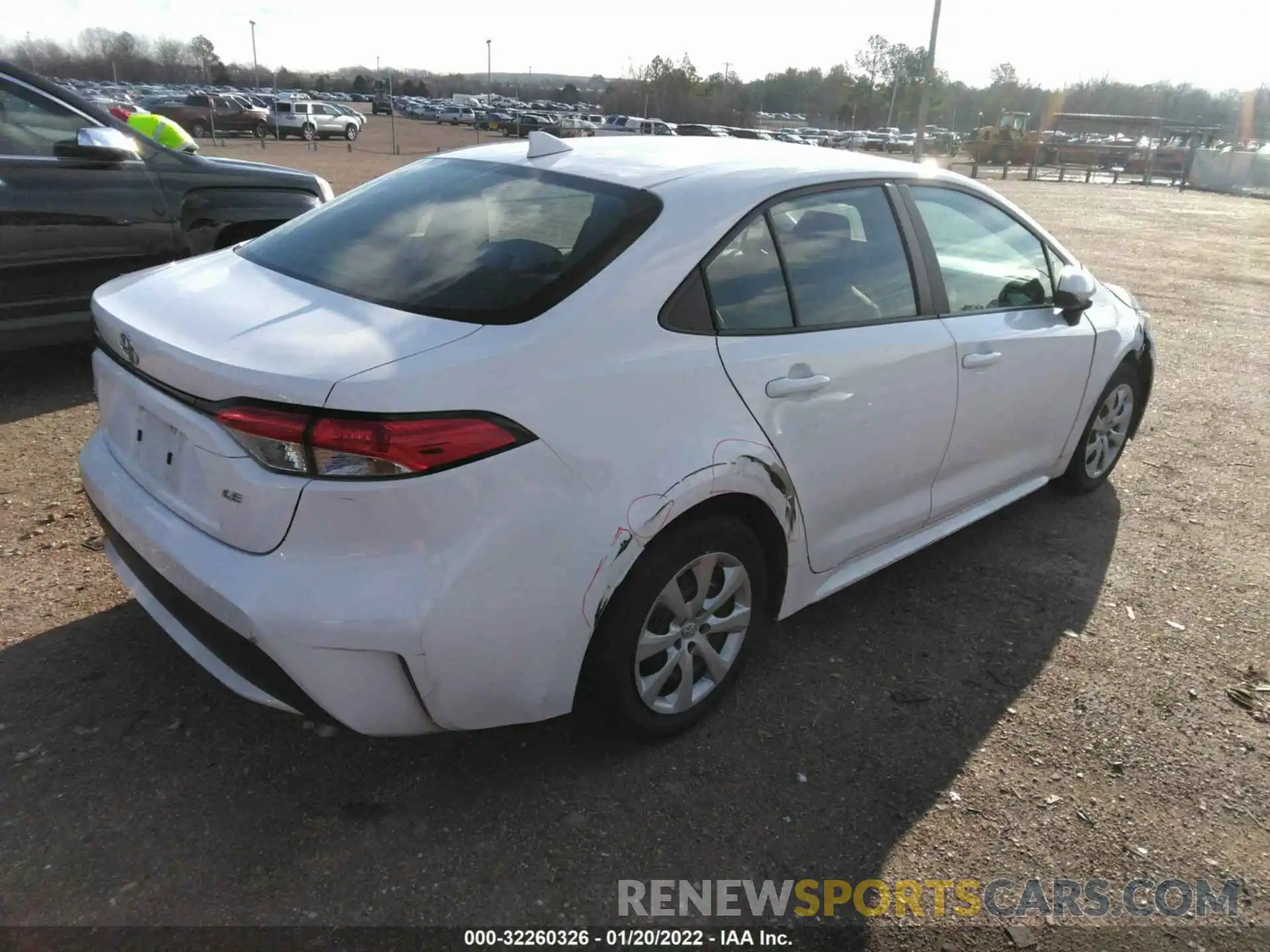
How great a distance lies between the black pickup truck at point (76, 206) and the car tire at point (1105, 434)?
506 centimetres

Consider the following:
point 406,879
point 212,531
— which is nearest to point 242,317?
point 212,531

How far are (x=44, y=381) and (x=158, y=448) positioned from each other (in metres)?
3.90

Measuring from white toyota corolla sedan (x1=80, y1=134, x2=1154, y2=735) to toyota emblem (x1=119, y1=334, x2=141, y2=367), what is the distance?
11 millimetres

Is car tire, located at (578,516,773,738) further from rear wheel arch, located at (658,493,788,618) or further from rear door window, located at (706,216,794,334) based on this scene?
rear door window, located at (706,216,794,334)

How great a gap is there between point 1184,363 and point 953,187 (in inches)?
206

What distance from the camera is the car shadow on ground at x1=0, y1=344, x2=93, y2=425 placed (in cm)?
503

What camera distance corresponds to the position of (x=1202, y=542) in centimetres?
435

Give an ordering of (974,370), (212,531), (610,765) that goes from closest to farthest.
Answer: (212,531) < (610,765) < (974,370)

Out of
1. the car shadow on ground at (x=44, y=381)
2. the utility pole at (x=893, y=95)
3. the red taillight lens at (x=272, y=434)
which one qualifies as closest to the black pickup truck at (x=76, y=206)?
the car shadow on ground at (x=44, y=381)

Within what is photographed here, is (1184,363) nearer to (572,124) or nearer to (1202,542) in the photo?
(1202,542)

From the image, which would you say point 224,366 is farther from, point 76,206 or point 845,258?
point 76,206

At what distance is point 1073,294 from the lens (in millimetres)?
3846

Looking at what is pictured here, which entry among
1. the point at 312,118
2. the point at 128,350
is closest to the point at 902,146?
the point at 312,118

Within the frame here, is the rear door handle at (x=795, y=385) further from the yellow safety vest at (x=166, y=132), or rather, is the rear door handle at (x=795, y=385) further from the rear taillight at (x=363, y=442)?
the yellow safety vest at (x=166, y=132)
